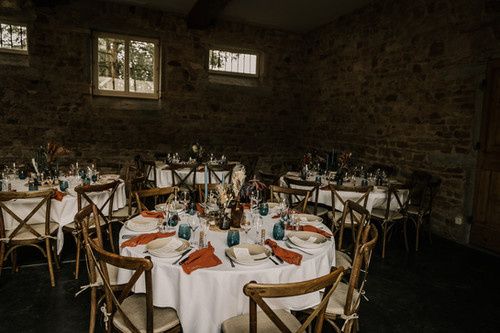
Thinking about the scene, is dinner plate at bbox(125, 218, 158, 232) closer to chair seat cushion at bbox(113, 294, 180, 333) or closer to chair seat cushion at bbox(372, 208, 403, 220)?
chair seat cushion at bbox(113, 294, 180, 333)

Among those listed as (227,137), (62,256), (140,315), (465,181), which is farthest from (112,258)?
(227,137)

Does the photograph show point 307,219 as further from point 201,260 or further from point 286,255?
point 201,260

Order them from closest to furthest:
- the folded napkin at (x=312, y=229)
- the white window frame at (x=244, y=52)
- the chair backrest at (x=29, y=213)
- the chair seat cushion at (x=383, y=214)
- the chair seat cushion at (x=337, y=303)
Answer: the chair seat cushion at (x=337, y=303) → the folded napkin at (x=312, y=229) → the chair backrest at (x=29, y=213) → the chair seat cushion at (x=383, y=214) → the white window frame at (x=244, y=52)

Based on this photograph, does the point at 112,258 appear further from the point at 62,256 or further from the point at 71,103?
the point at 71,103

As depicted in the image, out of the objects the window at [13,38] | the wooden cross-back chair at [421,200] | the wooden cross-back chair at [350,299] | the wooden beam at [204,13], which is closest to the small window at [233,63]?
the wooden beam at [204,13]

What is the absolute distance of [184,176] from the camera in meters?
5.57

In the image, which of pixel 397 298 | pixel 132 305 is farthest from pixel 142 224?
pixel 397 298

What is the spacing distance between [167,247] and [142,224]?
1.70ft

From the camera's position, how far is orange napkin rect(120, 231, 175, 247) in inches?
87.0

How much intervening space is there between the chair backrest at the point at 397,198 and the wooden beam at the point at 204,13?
4.66 m

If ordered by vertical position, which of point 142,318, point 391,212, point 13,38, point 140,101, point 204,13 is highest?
point 204,13

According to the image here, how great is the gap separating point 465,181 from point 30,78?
25.9ft

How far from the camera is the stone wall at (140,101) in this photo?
6.57 m

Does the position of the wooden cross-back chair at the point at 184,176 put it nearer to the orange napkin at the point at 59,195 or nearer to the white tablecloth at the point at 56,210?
the white tablecloth at the point at 56,210
